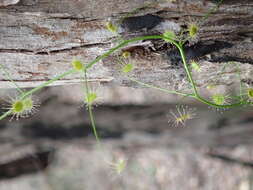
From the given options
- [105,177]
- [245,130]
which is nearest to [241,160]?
[245,130]

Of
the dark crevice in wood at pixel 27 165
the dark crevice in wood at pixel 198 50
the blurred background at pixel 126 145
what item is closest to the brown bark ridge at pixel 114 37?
the dark crevice in wood at pixel 198 50

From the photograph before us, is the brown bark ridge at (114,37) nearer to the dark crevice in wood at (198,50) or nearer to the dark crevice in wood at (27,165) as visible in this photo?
the dark crevice in wood at (198,50)

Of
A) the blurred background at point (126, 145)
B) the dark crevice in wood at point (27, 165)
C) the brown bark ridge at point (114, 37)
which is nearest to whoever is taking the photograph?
the brown bark ridge at point (114, 37)

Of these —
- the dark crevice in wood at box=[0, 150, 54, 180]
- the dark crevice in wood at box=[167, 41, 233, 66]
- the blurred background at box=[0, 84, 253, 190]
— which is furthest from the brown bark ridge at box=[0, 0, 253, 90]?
the dark crevice in wood at box=[0, 150, 54, 180]

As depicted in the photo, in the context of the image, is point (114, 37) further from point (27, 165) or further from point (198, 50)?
point (27, 165)

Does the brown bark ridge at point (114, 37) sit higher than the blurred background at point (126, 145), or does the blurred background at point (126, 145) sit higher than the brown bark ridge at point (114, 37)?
the brown bark ridge at point (114, 37)

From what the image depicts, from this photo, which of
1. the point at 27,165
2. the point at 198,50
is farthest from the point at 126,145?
the point at 198,50

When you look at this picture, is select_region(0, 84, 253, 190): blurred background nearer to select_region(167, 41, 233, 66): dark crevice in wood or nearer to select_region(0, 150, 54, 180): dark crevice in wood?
select_region(0, 150, 54, 180): dark crevice in wood

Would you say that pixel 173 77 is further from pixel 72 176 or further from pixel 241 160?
pixel 72 176
